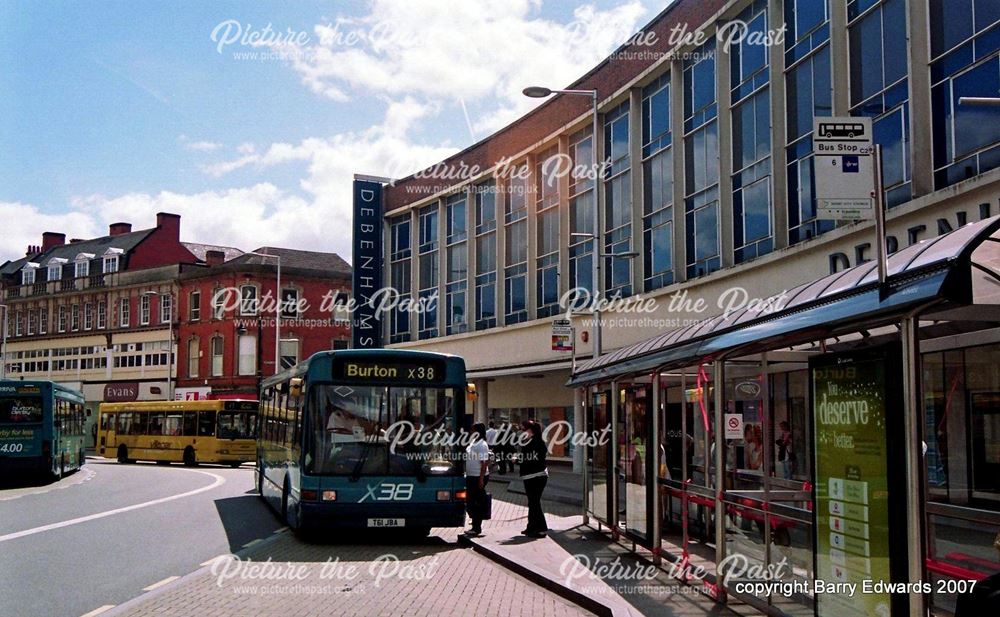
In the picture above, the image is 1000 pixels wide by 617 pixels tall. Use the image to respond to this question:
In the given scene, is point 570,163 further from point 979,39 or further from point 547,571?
point 547,571

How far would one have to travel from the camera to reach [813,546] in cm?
734

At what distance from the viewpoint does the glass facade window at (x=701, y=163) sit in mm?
25281

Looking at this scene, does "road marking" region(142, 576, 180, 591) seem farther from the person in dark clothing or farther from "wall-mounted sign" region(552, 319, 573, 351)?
"wall-mounted sign" region(552, 319, 573, 351)

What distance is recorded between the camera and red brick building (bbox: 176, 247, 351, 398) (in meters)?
60.8

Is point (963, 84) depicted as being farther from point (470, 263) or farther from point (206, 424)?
point (206, 424)

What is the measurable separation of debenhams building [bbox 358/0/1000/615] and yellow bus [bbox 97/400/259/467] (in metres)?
9.63

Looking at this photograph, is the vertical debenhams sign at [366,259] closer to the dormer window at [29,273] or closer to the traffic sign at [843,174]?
the dormer window at [29,273]

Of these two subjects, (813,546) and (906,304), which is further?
(813,546)

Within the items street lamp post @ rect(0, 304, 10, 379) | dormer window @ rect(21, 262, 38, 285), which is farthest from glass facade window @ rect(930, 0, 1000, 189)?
dormer window @ rect(21, 262, 38, 285)

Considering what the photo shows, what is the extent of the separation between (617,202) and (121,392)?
47.8 m

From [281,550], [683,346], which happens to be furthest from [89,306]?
[683,346]

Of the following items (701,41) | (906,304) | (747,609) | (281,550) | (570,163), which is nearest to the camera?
(906,304)

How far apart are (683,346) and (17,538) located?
10.9 m

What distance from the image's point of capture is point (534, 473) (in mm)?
14867
